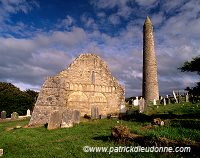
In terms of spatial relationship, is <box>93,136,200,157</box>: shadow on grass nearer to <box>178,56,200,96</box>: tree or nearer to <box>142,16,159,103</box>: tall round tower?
<box>178,56,200,96</box>: tree

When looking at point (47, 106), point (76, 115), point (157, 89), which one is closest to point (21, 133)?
point (76, 115)

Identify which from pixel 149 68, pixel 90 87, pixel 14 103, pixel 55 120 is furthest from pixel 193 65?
pixel 14 103

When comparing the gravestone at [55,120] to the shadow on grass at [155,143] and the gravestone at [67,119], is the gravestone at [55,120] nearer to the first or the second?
the gravestone at [67,119]

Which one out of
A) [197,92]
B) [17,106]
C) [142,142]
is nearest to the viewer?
[142,142]

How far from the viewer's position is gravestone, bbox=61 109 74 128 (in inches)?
731

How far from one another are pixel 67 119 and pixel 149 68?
89.5 feet

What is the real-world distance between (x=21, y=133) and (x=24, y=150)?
5.66 metres

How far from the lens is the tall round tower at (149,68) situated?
141 ft

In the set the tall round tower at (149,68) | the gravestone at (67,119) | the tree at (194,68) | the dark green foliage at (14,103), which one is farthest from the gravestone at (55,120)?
the tall round tower at (149,68)

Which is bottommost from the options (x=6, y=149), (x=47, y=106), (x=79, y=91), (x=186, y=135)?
(x=6, y=149)

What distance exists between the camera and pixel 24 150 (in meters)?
11.5

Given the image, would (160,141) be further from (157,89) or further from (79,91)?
(157,89)

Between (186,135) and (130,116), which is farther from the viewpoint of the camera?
(130,116)

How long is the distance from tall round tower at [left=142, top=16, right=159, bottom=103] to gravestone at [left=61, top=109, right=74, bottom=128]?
24.7 m
